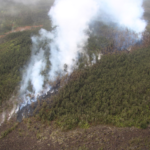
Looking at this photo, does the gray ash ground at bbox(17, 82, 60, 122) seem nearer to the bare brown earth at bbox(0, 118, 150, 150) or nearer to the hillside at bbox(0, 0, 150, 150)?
the hillside at bbox(0, 0, 150, 150)

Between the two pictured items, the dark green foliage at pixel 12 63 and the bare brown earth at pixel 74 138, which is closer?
the bare brown earth at pixel 74 138

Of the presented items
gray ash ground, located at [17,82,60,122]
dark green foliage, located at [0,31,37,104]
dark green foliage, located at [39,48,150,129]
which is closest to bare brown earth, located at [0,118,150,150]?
dark green foliage, located at [39,48,150,129]

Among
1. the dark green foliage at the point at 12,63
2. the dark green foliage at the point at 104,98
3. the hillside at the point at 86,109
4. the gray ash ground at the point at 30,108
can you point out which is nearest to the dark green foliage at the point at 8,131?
the hillside at the point at 86,109

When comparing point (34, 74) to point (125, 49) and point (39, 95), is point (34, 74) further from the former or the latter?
point (125, 49)

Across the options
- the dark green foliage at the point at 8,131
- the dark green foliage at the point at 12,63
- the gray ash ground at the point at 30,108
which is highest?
the dark green foliage at the point at 12,63

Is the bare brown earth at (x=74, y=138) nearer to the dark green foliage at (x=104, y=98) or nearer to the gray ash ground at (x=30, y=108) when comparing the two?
the dark green foliage at (x=104, y=98)

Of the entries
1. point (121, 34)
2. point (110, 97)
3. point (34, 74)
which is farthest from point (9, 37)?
point (110, 97)

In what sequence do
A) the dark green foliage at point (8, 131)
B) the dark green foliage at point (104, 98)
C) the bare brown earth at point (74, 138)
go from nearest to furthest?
the bare brown earth at point (74, 138), the dark green foliage at point (8, 131), the dark green foliage at point (104, 98)
